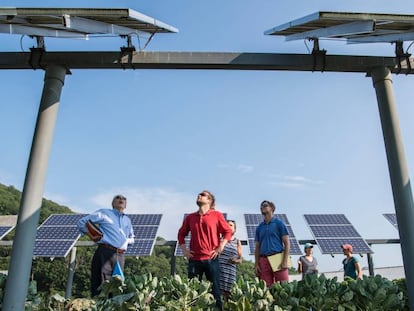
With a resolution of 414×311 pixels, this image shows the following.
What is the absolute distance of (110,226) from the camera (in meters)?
5.07

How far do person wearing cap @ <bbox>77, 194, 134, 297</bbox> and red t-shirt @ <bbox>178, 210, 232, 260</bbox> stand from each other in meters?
0.81

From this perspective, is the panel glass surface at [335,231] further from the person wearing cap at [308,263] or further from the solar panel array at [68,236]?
the solar panel array at [68,236]

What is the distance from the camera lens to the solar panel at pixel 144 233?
24.4ft

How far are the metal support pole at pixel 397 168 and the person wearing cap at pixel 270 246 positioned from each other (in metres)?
A: 1.37

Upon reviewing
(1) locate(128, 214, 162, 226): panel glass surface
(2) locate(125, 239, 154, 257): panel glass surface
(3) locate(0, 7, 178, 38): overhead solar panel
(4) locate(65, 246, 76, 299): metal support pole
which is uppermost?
(3) locate(0, 7, 178, 38): overhead solar panel

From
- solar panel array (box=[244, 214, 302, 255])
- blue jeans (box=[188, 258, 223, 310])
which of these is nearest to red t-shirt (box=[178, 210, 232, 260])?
blue jeans (box=[188, 258, 223, 310])

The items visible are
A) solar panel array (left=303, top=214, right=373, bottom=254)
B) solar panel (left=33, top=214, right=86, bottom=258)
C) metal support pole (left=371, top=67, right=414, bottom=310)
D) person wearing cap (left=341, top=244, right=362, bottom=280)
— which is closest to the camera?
metal support pole (left=371, top=67, right=414, bottom=310)

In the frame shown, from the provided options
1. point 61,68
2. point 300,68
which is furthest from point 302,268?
point 61,68

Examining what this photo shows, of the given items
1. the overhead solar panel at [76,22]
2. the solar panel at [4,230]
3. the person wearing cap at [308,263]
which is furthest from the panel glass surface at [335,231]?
the solar panel at [4,230]

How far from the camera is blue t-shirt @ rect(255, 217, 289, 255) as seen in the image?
17.2 feet

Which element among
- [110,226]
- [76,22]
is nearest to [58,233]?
[110,226]

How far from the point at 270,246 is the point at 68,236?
4498 millimetres

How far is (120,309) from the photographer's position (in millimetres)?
3850

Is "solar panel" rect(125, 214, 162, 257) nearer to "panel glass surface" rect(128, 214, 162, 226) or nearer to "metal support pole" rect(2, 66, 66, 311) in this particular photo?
"panel glass surface" rect(128, 214, 162, 226)
